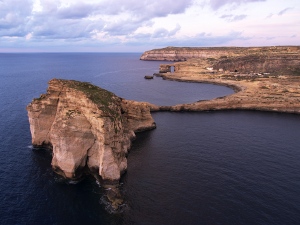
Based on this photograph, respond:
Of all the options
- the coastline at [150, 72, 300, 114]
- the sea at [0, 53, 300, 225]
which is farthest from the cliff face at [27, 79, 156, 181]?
the coastline at [150, 72, 300, 114]

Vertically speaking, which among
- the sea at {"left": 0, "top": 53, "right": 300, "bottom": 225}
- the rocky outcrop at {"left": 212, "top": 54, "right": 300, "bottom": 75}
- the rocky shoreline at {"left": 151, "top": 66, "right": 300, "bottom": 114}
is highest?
the rocky outcrop at {"left": 212, "top": 54, "right": 300, "bottom": 75}

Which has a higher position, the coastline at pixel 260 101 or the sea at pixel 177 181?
the coastline at pixel 260 101

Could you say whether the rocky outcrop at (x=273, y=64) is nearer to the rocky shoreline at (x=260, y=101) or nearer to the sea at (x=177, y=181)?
the rocky shoreline at (x=260, y=101)

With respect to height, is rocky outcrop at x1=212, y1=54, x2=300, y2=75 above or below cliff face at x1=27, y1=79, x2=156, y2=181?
above

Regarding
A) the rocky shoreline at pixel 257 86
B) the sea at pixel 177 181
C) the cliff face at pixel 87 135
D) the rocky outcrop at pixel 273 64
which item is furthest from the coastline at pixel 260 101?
the cliff face at pixel 87 135

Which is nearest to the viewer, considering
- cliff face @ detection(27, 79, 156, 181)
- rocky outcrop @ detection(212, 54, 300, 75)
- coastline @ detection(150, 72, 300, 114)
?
cliff face @ detection(27, 79, 156, 181)

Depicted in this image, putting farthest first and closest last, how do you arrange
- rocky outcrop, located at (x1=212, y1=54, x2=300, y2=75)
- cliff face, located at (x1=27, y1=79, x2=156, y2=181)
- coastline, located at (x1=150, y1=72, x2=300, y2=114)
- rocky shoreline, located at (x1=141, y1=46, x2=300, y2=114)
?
1. rocky outcrop, located at (x1=212, y1=54, x2=300, y2=75)
2. rocky shoreline, located at (x1=141, y1=46, x2=300, y2=114)
3. coastline, located at (x1=150, y1=72, x2=300, y2=114)
4. cliff face, located at (x1=27, y1=79, x2=156, y2=181)

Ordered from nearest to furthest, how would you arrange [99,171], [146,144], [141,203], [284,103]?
1. [141,203]
2. [99,171]
3. [146,144]
4. [284,103]

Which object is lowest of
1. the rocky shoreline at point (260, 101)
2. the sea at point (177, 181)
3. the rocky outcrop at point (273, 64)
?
the sea at point (177, 181)

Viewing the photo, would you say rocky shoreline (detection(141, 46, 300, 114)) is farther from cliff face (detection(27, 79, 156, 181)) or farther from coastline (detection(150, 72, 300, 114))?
cliff face (detection(27, 79, 156, 181))

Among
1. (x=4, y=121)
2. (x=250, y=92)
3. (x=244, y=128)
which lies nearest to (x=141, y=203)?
(x=244, y=128)

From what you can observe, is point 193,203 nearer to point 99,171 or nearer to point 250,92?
point 99,171
